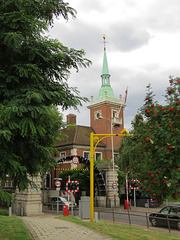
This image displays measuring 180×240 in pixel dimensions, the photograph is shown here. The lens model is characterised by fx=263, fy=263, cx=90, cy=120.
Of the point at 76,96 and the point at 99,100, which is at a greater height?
the point at 99,100

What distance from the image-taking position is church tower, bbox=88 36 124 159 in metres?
48.6

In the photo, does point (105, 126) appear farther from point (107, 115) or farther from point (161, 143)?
point (161, 143)

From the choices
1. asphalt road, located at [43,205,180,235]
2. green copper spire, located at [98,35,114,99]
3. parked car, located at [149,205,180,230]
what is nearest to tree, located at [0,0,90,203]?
asphalt road, located at [43,205,180,235]

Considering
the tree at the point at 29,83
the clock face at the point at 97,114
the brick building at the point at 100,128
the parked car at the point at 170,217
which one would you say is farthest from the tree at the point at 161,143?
the clock face at the point at 97,114

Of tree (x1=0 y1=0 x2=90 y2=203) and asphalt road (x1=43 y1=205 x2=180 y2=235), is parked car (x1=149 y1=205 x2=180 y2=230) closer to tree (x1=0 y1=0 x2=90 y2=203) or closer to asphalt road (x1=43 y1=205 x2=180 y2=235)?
asphalt road (x1=43 y1=205 x2=180 y2=235)

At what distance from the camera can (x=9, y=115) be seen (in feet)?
20.6

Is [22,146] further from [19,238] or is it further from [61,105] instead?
[19,238]

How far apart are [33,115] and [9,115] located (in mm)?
595

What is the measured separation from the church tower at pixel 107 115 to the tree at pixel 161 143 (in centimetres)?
→ 3987

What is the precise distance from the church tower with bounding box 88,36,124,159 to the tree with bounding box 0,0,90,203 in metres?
39.5

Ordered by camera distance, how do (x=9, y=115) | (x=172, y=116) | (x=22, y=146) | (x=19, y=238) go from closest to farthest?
(x=9, y=115), (x=172, y=116), (x=22, y=146), (x=19, y=238)

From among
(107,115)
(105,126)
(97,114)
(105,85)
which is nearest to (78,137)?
(105,126)

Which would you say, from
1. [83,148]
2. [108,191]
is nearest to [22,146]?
[108,191]

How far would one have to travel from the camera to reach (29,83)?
7.65 m
